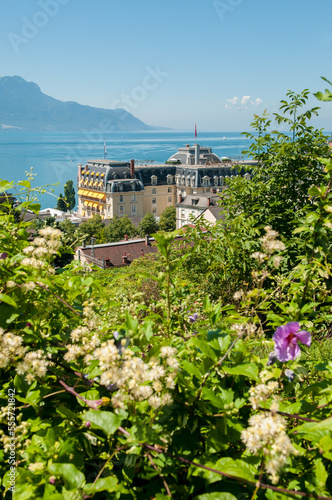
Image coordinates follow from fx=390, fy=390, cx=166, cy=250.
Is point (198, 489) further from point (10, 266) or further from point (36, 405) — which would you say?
point (10, 266)

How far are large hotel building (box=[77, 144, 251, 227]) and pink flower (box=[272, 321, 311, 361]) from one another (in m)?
49.8

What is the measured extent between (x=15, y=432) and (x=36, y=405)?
0.09 meters

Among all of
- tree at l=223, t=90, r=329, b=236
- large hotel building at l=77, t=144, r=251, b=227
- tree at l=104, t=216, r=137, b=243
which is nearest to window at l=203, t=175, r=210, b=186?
large hotel building at l=77, t=144, r=251, b=227

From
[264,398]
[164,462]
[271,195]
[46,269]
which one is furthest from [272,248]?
[271,195]

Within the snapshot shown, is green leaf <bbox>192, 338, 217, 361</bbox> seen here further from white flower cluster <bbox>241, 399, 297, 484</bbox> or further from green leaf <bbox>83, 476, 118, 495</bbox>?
green leaf <bbox>83, 476, 118, 495</bbox>

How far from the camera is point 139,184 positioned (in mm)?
52125

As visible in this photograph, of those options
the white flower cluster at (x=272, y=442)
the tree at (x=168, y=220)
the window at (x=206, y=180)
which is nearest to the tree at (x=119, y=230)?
the tree at (x=168, y=220)

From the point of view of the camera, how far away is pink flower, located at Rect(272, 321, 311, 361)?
1.12 metres

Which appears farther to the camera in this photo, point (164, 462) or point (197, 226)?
point (197, 226)

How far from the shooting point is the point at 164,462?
1.01 metres

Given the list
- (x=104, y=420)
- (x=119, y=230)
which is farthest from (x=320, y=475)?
(x=119, y=230)

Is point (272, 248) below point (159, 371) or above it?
above

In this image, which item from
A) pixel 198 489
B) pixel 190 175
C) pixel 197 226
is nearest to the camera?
pixel 198 489

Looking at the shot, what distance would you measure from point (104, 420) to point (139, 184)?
52.1m
